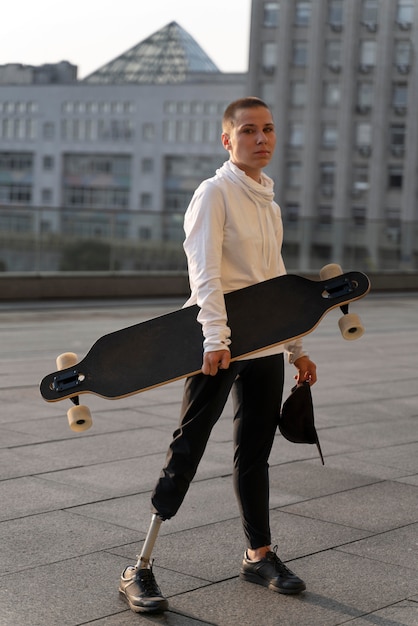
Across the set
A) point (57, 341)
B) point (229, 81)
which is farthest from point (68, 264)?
point (229, 81)

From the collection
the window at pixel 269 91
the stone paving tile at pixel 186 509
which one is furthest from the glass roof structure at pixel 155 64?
the stone paving tile at pixel 186 509

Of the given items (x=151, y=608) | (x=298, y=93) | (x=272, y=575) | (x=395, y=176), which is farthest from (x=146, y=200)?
(x=151, y=608)

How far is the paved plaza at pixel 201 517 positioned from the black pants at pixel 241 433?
12.9 inches

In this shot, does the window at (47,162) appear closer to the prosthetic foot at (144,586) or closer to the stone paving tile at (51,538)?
the stone paving tile at (51,538)

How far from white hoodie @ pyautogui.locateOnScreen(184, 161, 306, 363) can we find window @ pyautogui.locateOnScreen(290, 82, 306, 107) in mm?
112102

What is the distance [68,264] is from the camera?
19547mm

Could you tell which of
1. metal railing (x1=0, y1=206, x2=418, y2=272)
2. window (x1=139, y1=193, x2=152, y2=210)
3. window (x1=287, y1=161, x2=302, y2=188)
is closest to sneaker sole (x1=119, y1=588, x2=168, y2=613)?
metal railing (x1=0, y1=206, x2=418, y2=272)

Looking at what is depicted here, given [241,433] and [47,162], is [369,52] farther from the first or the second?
[241,433]

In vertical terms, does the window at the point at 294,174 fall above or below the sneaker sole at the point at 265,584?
above

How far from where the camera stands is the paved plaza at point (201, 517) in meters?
4.00

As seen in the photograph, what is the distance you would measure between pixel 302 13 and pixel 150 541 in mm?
114389

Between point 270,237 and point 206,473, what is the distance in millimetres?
2284

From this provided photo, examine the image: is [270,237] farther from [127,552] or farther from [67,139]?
[67,139]

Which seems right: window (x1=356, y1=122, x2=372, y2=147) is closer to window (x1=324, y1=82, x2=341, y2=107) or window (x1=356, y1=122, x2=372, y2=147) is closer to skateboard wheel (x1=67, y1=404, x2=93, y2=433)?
window (x1=324, y1=82, x2=341, y2=107)
